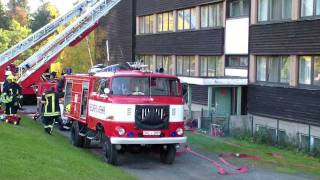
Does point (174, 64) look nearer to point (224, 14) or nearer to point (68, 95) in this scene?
point (224, 14)

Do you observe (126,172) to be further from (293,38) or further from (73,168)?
(293,38)

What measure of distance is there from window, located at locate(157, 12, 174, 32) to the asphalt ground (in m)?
Answer: 19.3

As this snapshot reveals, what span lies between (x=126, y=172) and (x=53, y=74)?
15310mm

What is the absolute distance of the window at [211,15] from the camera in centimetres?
2898

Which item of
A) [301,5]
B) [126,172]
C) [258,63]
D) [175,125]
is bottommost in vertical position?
[126,172]

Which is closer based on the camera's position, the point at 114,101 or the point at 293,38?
the point at 114,101

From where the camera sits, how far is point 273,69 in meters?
23.8

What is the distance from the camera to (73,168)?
1170 cm

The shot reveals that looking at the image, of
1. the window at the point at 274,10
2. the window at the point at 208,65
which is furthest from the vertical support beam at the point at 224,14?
the window at the point at 274,10

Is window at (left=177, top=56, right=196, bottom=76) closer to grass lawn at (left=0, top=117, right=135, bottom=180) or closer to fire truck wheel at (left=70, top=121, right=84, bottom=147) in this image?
fire truck wheel at (left=70, top=121, right=84, bottom=147)

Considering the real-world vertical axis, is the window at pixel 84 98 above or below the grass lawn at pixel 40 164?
above

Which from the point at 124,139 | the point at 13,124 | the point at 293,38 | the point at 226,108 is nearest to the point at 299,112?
the point at 293,38

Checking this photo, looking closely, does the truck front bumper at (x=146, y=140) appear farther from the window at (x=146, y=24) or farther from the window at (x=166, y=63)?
the window at (x=146, y=24)

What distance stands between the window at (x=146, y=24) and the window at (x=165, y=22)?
1576 millimetres
